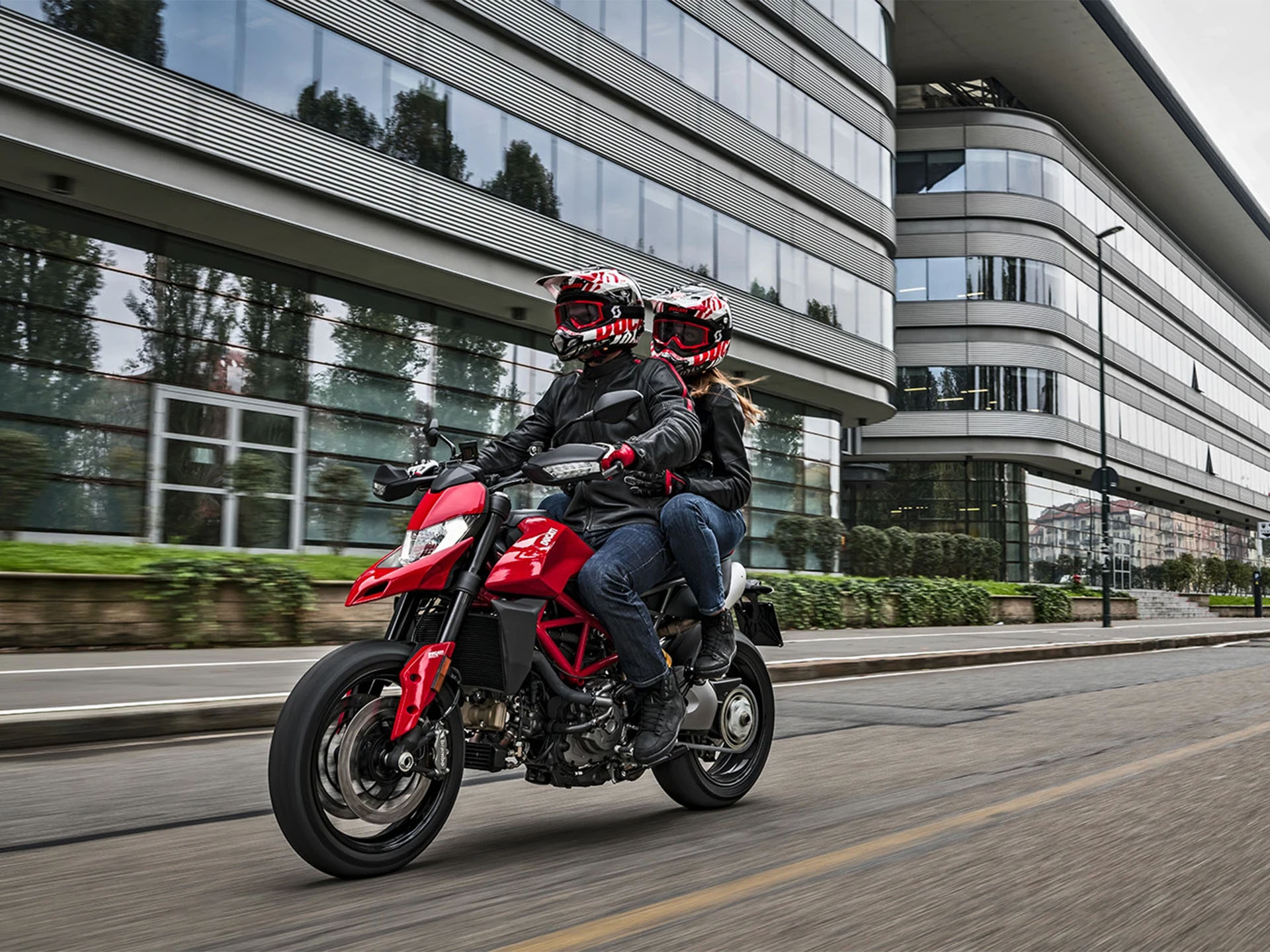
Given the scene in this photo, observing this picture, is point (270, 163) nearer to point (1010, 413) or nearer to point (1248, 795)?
point (1248, 795)

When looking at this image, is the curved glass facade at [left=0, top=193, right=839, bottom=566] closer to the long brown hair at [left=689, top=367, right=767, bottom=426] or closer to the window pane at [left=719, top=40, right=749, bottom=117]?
the window pane at [left=719, top=40, right=749, bottom=117]

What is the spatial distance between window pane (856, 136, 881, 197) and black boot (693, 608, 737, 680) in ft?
109

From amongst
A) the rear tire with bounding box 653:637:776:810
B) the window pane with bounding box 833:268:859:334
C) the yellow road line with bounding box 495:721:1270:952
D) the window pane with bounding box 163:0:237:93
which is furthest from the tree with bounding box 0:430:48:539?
the window pane with bounding box 833:268:859:334

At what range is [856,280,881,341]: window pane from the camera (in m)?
36.2

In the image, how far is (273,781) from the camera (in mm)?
3658

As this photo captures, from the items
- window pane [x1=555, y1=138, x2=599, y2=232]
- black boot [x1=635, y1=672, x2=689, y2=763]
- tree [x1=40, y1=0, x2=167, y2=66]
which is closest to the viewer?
black boot [x1=635, y1=672, x2=689, y2=763]

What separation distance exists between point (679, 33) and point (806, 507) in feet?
45.6

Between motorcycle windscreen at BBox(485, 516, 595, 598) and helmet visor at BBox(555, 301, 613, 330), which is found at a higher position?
helmet visor at BBox(555, 301, 613, 330)

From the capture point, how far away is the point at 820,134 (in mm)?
34688

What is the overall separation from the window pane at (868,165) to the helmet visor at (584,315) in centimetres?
3340

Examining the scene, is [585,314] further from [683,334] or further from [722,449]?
[722,449]

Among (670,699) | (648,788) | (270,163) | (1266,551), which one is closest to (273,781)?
(670,699)

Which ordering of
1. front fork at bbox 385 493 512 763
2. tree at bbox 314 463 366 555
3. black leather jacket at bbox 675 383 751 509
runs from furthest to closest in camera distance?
tree at bbox 314 463 366 555 → black leather jacket at bbox 675 383 751 509 → front fork at bbox 385 493 512 763

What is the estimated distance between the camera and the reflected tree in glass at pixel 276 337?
2092cm
